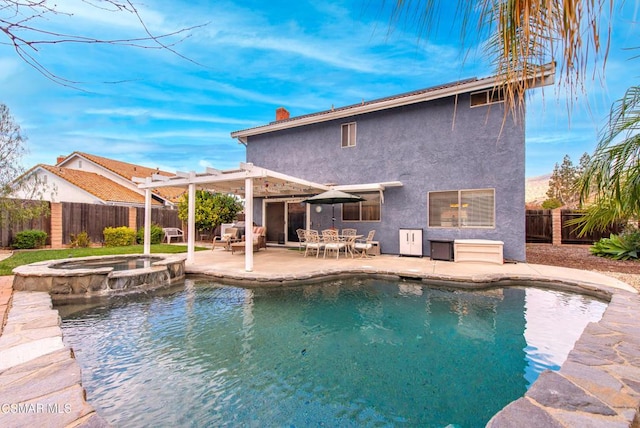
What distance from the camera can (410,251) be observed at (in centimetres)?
1095

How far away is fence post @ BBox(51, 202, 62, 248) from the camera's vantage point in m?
13.0

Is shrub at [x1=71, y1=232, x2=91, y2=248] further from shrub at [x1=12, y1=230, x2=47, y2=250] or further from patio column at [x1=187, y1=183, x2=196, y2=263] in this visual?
patio column at [x1=187, y1=183, x2=196, y2=263]

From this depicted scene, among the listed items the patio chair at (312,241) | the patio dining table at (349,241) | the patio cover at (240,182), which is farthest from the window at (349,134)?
the patio chair at (312,241)

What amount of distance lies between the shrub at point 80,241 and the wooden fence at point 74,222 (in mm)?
208

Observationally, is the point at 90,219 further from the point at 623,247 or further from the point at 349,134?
the point at 623,247

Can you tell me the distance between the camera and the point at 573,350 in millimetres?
3281

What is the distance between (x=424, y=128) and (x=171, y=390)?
11.1 meters

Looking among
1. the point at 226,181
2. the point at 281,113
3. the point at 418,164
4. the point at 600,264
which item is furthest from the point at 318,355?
the point at 281,113

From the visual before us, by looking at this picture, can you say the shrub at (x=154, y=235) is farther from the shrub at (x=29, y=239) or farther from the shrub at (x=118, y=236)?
the shrub at (x=29, y=239)

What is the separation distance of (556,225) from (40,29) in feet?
64.5

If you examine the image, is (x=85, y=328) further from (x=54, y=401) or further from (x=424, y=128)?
(x=424, y=128)

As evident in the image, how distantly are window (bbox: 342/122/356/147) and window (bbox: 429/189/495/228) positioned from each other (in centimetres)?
406

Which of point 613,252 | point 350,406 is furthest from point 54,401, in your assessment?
point 613,252

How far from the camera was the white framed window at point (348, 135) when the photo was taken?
12.7 meters
